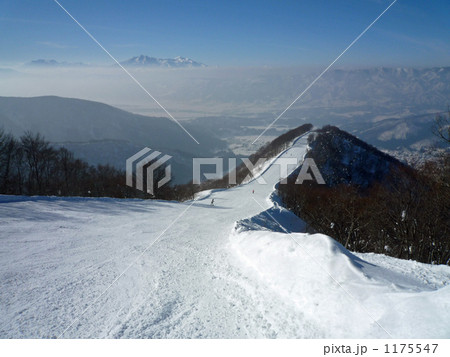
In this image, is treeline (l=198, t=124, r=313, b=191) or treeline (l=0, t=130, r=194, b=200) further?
treeline (l=198, t=124, r=313, b=191)

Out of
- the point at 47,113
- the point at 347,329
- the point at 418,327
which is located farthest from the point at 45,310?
the point at 47,113

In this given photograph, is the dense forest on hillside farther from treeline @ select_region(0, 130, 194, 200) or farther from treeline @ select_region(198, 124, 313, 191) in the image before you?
treeline @ select_region(0, 130, 194, 200)

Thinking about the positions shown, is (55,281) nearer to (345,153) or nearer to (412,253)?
(412,253)

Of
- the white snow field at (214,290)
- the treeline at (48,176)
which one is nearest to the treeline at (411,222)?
the white snow field at (214,290)

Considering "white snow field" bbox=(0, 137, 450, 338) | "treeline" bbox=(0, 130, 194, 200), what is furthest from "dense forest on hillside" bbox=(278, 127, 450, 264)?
"treeline" bbox=(0, 130, 194, 200)

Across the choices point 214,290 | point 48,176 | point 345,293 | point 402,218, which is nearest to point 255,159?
point 48,176
